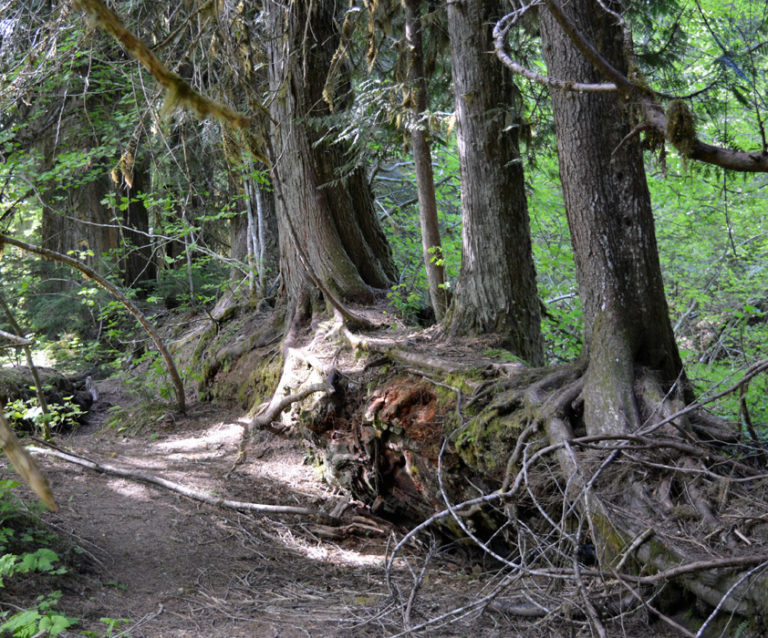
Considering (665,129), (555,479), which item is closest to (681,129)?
(665,129)

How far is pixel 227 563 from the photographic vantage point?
5.05 metres

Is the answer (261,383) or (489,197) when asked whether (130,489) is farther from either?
(489,197)

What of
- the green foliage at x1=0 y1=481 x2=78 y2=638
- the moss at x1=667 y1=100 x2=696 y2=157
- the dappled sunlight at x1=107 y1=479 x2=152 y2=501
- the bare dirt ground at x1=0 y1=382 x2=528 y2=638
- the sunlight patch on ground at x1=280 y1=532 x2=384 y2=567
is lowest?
the sunlight patch on ground at x1=280 y1=532 x2=384 y2=567

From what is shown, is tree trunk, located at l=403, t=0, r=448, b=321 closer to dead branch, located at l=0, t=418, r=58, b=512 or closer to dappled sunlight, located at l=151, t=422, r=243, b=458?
dappled sunlight, located at l=151, t=422, r=243, b=458

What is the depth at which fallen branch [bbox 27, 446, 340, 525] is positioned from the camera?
6034 millimetres

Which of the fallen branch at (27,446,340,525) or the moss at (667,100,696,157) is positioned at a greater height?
the moss at (667,100,696,157)

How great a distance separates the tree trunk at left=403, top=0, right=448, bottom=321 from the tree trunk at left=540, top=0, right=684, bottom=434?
8.18ft

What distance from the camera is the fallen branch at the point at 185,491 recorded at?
6034 millimetres

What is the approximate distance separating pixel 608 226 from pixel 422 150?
12.0 ft

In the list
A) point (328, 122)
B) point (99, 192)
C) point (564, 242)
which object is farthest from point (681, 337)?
point (99, 192)

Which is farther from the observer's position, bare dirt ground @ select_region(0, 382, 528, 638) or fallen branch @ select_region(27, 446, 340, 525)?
fallen branch @ select_region(27, 446, 340, 525)

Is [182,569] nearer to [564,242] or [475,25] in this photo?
[475,25]

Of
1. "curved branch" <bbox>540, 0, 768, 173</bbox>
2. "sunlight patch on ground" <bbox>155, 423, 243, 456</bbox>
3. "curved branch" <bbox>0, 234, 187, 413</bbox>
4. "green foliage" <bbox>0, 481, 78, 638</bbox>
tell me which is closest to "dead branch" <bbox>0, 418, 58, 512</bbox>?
"green foliage" <bbox>0, 481, 78, 638</bbox>

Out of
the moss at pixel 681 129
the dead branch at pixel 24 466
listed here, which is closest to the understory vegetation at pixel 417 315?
the moss at pixel 681 129
